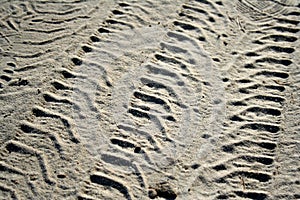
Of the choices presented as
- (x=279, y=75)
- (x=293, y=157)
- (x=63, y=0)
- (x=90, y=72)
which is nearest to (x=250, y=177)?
(x=293, y=157)

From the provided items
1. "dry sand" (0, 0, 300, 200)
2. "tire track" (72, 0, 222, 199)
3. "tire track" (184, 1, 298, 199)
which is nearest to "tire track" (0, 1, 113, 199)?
"dry sand" (0, 0, 300, 200)

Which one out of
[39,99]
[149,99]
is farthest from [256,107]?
[39,99]

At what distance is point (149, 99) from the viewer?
13.4ft

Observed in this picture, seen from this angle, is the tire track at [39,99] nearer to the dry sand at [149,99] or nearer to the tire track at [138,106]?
the dry sand at [149,99]

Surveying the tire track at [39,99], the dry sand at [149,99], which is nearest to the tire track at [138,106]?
the dry sand at [149,99]

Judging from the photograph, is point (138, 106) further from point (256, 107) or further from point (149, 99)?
point (256, 107)

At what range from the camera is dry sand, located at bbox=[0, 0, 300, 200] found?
3.49 m

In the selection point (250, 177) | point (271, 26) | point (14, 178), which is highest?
point (271, 26)

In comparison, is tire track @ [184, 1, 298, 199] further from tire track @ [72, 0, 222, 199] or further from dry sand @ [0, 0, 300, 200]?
tire track @ [72, 0, 222, 199]

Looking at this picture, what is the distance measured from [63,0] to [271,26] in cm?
236

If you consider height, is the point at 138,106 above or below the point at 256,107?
below

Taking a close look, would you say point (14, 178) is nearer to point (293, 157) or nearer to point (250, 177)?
point (250, 177)

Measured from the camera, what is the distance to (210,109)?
3.96 m

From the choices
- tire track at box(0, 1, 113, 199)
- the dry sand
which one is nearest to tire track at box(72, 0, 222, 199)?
the dry sand
